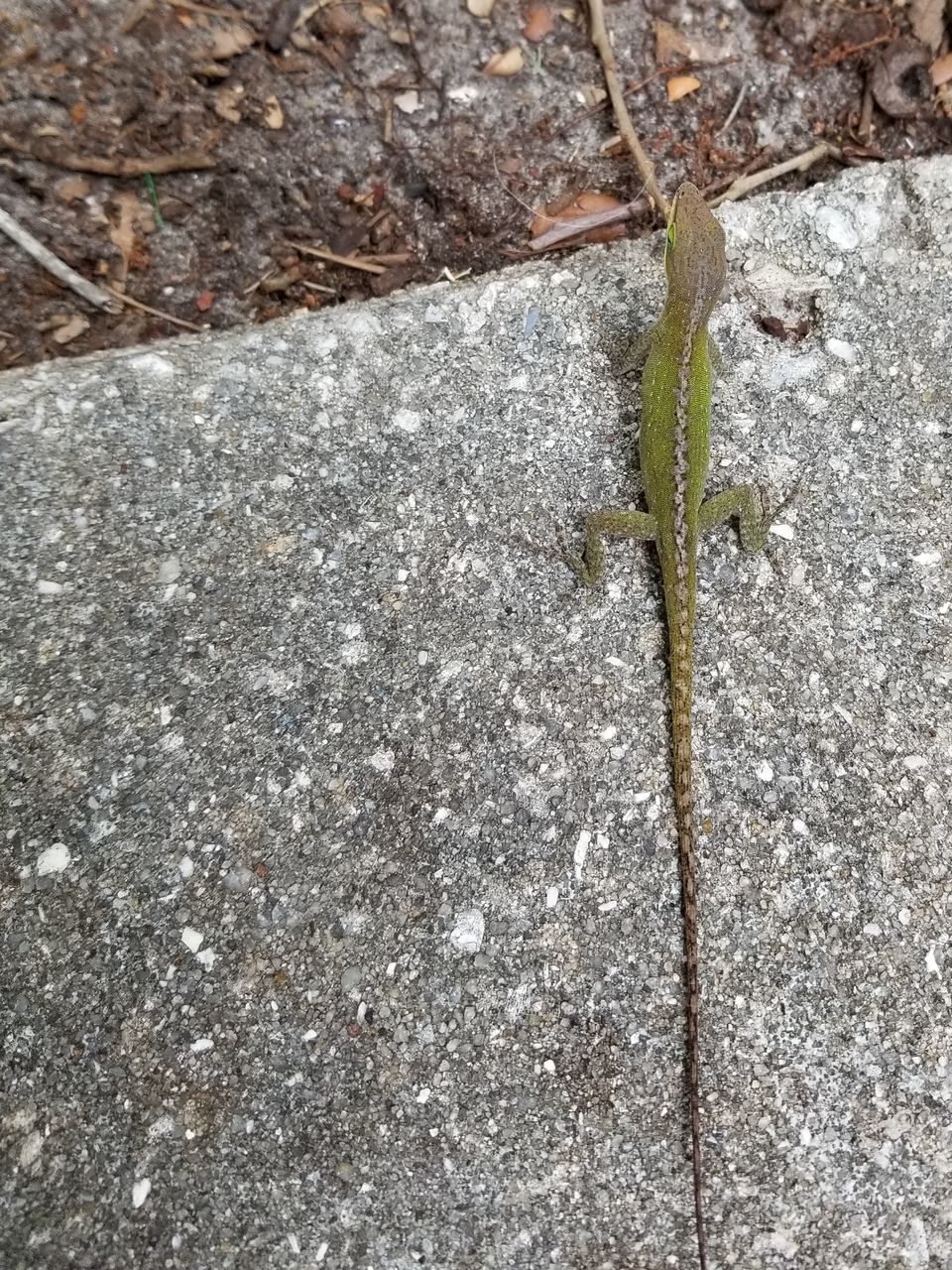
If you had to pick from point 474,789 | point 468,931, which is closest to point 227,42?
point 474,789

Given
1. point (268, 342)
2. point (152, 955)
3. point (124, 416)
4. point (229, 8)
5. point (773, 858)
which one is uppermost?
point (229, 8)

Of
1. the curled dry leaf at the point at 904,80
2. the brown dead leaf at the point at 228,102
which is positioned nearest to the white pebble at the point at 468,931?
the brown dead leaf at the point at 228,102

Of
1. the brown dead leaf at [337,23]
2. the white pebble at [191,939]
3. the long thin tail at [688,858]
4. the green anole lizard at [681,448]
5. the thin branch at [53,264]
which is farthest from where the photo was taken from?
the brown dead leaf at [337,23]

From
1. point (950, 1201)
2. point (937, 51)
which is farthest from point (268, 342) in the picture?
point (950, 1201)

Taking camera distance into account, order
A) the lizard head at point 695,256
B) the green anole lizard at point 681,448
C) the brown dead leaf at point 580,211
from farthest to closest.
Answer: the brown dead leaf at point 580,211, the lizard head at point 695,256, the green anole lizard at point 681,448

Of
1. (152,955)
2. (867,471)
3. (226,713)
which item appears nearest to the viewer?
(152,955)

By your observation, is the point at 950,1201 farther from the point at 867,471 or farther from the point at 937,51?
the point at 937,51

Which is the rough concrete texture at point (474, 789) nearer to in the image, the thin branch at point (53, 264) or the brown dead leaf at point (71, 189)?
the thin branch at point (53, 264)
